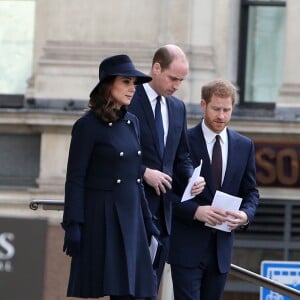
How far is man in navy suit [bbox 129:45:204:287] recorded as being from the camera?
35.3 feet

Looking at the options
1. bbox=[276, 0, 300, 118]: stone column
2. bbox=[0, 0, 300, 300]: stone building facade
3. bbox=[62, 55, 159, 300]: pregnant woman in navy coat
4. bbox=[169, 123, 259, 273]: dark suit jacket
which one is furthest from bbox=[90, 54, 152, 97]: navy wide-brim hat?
bbox=[276, 0, 300, 118]: stone column

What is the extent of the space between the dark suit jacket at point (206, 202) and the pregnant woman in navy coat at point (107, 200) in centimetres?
98

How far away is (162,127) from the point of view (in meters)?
10.9

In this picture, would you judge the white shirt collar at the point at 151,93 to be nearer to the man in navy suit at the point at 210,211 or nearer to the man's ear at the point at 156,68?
the man's ear at the point at 156,68

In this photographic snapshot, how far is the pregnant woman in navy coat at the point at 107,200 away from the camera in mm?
10070

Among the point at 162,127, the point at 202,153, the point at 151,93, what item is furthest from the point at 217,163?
the point at 151,93

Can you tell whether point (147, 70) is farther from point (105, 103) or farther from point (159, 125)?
point (105, 103)

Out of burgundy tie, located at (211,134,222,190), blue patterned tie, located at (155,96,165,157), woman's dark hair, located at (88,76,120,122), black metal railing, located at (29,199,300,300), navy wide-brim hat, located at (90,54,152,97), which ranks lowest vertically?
black metal railing, located at (29,199,300,300)

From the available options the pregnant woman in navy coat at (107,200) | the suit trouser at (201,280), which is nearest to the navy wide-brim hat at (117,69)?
the pregnant woman in navy coat at (107,200)

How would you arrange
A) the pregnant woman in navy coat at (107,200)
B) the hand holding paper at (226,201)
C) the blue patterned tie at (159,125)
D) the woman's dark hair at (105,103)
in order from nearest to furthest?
the pregnant woman in navy coat at (107,200) → the woman's dark hair at (105,103) → the blue patterned tie at (159,125) → the hand holding paper at (226,201)

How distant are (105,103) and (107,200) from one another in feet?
1.83

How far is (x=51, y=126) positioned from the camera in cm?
1814

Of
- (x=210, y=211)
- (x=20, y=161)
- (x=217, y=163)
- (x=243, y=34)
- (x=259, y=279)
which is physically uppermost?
(x=243, y=34)

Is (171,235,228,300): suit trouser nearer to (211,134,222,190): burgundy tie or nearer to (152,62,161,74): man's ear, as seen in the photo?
(211,134,222,190): burgundy tie
